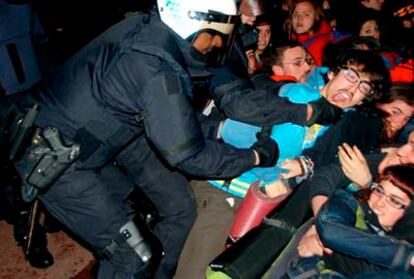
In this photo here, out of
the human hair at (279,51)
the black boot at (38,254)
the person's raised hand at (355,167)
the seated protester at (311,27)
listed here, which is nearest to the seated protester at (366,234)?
the person's raised hand at (355,167)

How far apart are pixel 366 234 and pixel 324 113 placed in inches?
36.5

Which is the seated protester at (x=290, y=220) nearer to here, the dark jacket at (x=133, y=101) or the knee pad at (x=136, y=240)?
the dark jacket at (x=133, y=101)

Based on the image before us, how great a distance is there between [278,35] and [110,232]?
4.02 metres

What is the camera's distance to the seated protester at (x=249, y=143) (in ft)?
9.59

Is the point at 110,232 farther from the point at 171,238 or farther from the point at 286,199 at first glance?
the point at 286,199

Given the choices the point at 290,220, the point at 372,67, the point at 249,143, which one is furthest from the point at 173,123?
the point at 372,67

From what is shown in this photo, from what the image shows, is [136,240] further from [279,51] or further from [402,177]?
[279,51]

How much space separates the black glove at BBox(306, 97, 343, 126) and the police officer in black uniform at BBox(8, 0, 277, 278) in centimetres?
34

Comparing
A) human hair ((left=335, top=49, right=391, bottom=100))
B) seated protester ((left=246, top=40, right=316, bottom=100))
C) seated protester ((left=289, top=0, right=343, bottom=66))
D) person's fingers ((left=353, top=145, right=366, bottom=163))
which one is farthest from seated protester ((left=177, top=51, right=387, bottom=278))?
seated protester ((left=289, top=0, right=343, bottom=66))

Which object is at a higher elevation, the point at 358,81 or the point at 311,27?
the point at 358,81

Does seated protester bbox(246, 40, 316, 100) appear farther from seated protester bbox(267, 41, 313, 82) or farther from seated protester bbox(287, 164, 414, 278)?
seated protester bbox(287, 164, 414, 278)

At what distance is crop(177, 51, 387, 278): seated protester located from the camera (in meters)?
2.92

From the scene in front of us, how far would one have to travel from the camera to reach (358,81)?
302 centimetres

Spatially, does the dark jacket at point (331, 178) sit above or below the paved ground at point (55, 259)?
above
